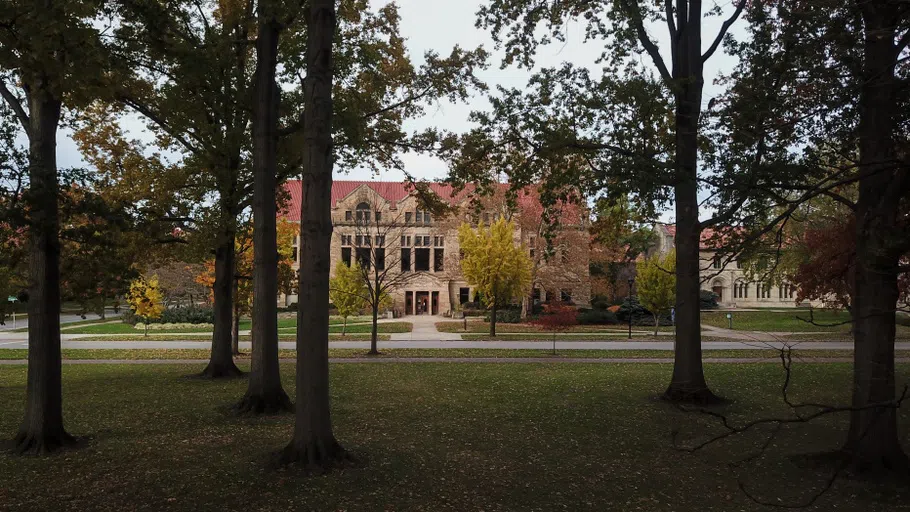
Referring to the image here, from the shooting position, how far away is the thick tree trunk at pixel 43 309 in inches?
336

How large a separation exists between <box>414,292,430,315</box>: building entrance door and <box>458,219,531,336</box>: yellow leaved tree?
20.5 metres

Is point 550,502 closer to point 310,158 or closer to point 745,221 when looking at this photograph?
point 745,221

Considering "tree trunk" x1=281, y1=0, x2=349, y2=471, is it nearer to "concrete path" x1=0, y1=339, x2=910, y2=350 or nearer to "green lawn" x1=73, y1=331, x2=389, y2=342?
"concrete path" x1=0, y1=339, x2=910, y2=350

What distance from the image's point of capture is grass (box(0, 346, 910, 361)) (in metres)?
22.2

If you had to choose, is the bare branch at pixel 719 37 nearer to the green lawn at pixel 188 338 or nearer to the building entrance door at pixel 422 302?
the green lawn at pixel 188 338

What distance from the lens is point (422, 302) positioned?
54.4 metres

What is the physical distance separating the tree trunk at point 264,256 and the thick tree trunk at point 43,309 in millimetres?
3328

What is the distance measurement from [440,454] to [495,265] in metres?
24.7

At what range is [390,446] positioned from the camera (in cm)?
898

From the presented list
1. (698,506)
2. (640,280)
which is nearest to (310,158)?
(698,506)

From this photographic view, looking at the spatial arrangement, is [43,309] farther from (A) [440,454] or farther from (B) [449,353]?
(B) [449,353]

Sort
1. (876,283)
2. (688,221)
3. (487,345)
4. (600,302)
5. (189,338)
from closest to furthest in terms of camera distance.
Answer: (876,283), (688,221), (487,345), (189,338), (600,302)

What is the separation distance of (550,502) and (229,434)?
18.6ft

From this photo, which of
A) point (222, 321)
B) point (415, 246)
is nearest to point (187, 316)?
point (415, 246)
